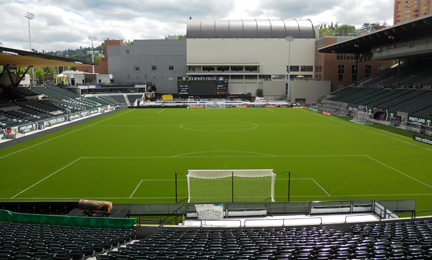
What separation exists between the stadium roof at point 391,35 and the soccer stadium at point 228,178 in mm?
247

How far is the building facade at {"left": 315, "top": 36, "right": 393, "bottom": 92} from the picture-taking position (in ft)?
270

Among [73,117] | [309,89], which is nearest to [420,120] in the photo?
[309,89]

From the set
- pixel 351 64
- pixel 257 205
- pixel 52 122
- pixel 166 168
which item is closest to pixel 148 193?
pixel 166 168

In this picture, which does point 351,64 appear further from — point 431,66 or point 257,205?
point 257,205

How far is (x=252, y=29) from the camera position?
95.8 m

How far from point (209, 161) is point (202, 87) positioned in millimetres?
64944

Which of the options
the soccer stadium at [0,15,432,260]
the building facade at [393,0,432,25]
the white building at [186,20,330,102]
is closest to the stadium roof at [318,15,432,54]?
the soccer stadium at [0,15,432,260]

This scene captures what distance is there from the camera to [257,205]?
15.5 meters

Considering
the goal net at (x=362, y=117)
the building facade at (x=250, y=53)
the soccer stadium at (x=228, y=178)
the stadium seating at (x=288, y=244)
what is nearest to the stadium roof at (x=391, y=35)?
the soccer stadium at (x=228, y=178)

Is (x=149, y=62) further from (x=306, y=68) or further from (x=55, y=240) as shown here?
(x=55, y=240)

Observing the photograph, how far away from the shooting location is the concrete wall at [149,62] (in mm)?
96250

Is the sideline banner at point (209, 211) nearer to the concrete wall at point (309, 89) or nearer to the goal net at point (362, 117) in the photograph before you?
the goal net at point (362, 117)

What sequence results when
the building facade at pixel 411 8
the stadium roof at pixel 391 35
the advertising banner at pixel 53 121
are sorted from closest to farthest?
the advertising banner at pixel 53 121
the stadium roof at pixel 391 35
the building facade at pixel 411 8

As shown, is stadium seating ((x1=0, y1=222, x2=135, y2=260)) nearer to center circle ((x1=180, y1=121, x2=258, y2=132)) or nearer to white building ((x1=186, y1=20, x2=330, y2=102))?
center circle ((x1=180, y1=121, x2=258, y2=132))
